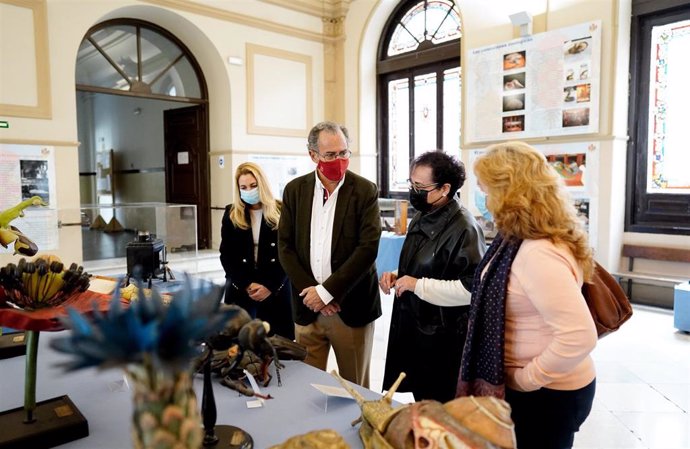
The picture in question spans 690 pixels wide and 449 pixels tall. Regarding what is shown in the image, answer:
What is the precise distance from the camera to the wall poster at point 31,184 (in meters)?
5.37

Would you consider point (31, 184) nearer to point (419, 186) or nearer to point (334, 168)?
point (334, 168)

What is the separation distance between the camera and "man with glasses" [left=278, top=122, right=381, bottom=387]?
7.29 ft

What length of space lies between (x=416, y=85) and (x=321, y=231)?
5872 millimetres

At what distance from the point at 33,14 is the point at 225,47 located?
2.29 m

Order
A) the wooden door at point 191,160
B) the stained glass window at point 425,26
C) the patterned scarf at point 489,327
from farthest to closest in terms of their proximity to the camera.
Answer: the wooden door at point 191,160 → the stained glass window at point 425,26 → the patterned scarf at point 489,327

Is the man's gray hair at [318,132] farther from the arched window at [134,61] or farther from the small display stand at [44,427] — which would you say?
the arched window at [134,61]

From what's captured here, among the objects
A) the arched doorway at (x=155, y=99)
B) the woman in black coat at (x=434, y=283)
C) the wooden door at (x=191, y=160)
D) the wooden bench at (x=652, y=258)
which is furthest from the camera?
the wooden door at (x=191, y=160)

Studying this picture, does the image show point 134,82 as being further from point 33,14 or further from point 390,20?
point 390,20

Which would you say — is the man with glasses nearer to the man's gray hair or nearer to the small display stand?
the man's gray hair

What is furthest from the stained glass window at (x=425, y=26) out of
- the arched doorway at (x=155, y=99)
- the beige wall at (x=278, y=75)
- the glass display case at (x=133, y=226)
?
the glass display case at (x=133, y=226)

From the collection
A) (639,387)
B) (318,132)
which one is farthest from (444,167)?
(639,387)

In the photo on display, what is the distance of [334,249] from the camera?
2.25 m

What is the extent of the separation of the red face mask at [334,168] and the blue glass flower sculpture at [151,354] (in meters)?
1.65

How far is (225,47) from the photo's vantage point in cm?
702
